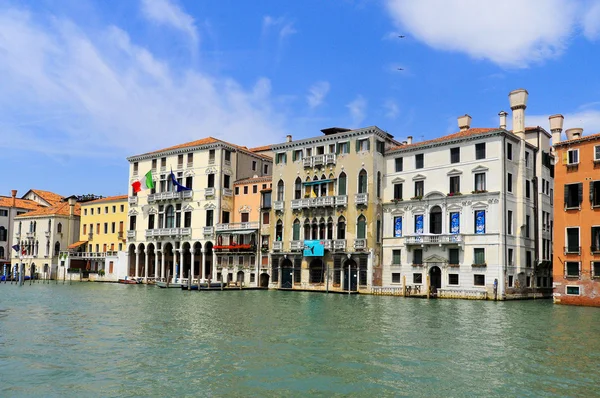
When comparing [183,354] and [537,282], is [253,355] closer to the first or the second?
[183,354]

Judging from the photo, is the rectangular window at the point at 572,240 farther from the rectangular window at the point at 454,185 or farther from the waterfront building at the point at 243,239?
Answer: the waterfront building at the point at 243,239

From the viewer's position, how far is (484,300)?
37875 millimetres

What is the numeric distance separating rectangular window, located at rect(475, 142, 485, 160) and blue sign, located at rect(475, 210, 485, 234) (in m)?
3.42

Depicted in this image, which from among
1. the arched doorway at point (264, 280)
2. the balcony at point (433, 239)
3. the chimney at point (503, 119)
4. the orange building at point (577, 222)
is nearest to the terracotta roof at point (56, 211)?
the arched doorway at point (264, 280)

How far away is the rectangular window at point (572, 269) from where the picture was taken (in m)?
33.4

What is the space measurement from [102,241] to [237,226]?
18.9 m

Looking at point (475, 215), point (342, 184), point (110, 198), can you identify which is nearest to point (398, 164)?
point (342, 184)

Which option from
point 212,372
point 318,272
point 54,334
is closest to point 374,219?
point 318,272

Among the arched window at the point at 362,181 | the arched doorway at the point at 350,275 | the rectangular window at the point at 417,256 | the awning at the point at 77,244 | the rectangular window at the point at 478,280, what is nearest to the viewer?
the rectangular window at the point at 478,280

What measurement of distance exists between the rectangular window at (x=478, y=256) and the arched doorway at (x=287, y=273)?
14.5 meters

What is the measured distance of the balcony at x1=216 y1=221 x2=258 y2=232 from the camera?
2039 inches

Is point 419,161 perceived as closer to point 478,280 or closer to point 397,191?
point 397,191

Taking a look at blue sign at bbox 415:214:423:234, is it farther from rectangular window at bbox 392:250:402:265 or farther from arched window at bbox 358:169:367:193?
arched window at bbox 358:169:367:193

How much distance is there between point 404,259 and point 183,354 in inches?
1145
